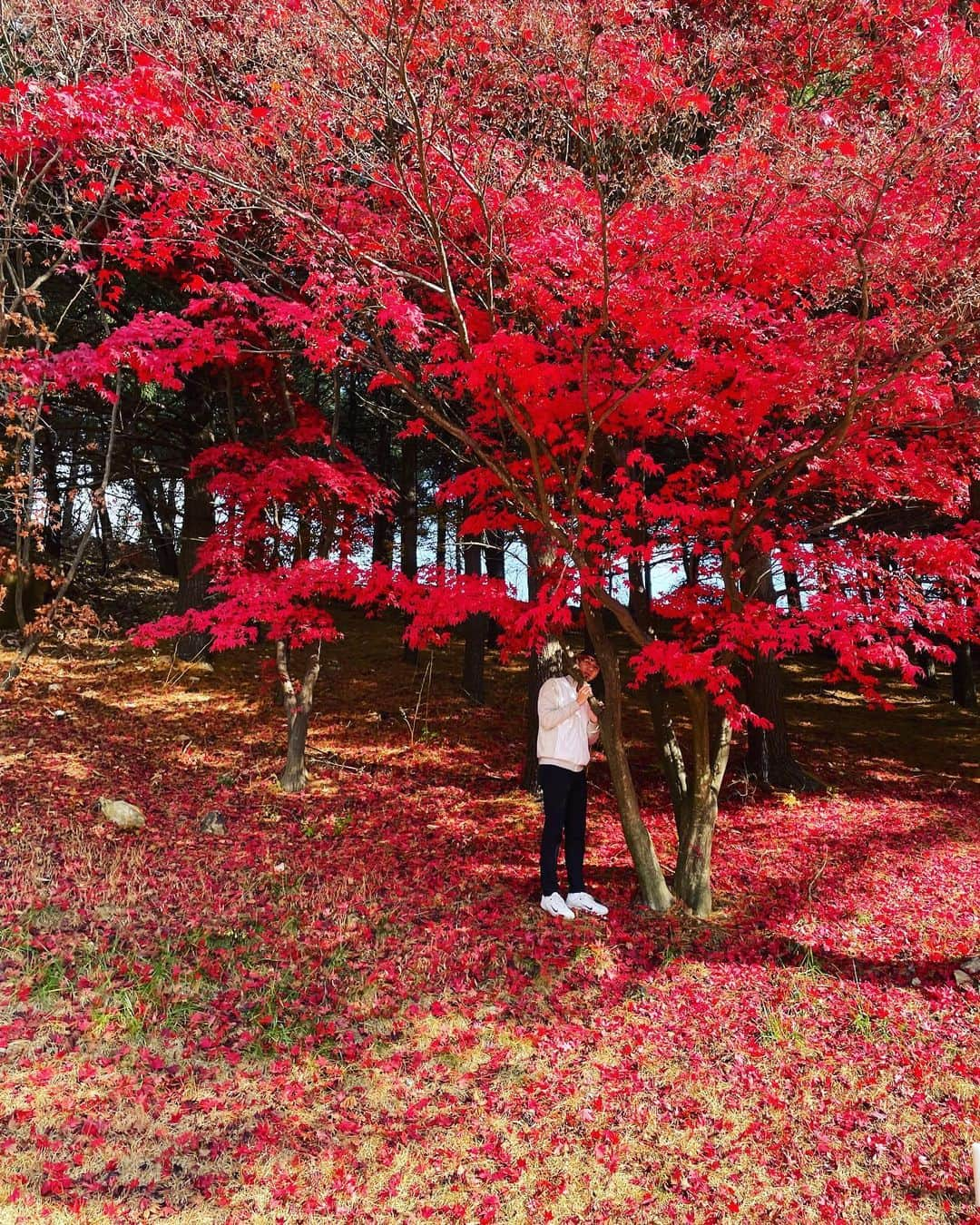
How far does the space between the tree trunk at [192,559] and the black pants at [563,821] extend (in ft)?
24.3

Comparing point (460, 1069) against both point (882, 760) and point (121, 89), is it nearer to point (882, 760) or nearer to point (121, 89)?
point (121, 89)

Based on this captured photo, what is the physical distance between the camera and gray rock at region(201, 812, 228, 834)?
7324 millimetres

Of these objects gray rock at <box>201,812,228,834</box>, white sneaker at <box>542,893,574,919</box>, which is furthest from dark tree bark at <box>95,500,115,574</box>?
white sneaker at <box>542,893,574,919</box>

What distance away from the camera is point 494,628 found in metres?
17.8

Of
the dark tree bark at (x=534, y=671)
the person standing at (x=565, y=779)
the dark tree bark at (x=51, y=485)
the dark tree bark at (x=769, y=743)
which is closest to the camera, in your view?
the person standing at (x=565, y=779)

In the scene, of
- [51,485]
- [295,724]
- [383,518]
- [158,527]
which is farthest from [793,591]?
[158,527]

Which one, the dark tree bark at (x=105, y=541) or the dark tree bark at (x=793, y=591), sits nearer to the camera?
the dark tree bark at (x=793, y=591)

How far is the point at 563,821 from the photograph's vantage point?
20.0 feet

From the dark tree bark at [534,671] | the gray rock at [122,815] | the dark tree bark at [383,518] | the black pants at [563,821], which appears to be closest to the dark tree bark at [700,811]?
the black pants at [563,821]

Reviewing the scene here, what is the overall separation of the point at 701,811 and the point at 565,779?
4.38 feet

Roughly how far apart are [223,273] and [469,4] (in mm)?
4318

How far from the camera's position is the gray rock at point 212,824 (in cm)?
732

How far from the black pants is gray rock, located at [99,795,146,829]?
12.5 ft

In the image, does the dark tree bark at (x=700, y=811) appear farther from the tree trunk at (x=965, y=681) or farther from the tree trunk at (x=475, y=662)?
the tree trunk at (x=965, y=681)
